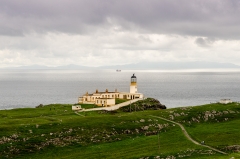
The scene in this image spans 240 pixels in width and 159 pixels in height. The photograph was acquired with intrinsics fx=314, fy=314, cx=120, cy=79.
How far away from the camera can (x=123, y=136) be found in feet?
236

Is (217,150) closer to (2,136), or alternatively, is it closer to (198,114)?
(198,114)

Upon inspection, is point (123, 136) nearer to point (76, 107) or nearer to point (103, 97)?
point (76, 107)

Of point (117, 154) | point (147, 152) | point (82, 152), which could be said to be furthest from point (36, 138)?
point (147, 152)

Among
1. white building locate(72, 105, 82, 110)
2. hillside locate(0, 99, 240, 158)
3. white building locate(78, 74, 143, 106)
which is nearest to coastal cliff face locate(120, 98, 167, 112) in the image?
white building locate(78, 74, 143, 106)

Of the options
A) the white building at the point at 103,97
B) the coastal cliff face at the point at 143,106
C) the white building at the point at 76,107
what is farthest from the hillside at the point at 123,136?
the white building at the point at 103,97

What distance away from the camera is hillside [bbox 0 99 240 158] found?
196 ft

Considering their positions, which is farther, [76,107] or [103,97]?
[103,97]

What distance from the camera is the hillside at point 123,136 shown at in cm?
5984

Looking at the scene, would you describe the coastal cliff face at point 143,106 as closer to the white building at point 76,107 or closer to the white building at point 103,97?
the white building at point 103,97

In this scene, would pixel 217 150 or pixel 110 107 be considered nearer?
pixel 217 150

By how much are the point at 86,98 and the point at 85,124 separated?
4019cm

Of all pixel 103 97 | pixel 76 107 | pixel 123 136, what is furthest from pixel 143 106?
pixel 123 136

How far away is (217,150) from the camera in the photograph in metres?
60.1

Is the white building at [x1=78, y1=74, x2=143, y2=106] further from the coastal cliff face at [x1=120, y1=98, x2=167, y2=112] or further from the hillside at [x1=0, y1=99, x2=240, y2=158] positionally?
the hillside at [x1=0, y1=99, x2=240, y2=158]
